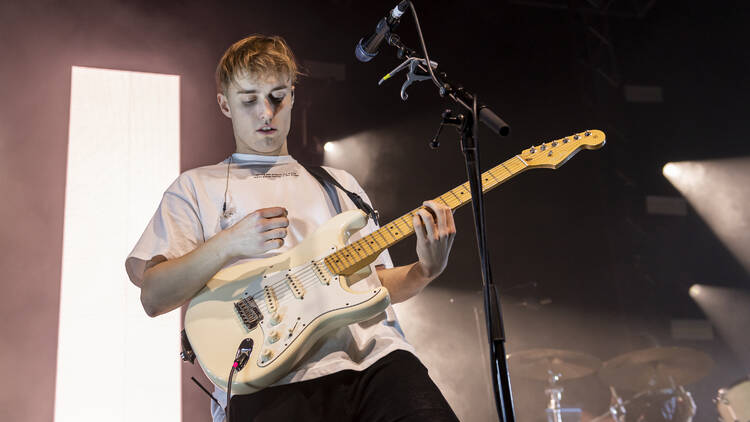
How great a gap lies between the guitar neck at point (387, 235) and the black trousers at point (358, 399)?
29 centimetres

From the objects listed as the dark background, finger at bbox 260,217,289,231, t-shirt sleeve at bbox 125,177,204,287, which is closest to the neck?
t-shirt sleeve at bbox 125,177,204,287

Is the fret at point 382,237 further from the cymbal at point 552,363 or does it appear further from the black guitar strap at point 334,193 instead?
the cymbal at point 552,363

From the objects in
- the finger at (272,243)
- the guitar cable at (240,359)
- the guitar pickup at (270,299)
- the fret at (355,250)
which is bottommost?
the guitar cable at (240,359)

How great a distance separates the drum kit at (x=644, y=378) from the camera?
401 cm

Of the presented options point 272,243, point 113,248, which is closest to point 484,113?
point 272,243

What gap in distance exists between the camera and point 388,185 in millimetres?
4051

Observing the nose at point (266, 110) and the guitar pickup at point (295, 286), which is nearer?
the guitar pickup at point (295, 286)

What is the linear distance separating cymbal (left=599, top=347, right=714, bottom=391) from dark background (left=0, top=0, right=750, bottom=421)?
118 millimetres

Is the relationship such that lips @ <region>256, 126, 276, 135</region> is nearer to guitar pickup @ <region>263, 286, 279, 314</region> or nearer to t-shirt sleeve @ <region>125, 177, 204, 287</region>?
t-shirt sleeve @ <region>125, 177, 204, 287</region>

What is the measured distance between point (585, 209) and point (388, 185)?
1479 mm

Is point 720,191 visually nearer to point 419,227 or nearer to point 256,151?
point 419,227

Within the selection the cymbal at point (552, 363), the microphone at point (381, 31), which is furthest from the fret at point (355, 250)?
the cymbal at point (552, 363)

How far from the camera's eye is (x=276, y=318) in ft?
5.34

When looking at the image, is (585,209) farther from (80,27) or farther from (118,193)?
(80,27)
